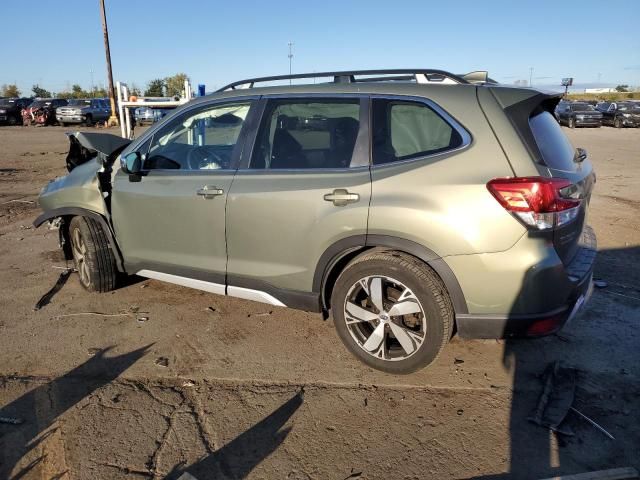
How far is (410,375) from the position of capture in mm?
3309

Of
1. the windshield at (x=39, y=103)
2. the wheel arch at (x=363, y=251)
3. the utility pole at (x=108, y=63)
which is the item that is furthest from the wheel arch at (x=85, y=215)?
the windshield at (x=39, y=103)

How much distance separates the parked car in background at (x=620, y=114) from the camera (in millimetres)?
31625

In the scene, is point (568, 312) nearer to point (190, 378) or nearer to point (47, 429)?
point (190, 378)

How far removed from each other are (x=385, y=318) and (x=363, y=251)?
1.45 feet

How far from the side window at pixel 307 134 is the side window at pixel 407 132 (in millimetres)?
156

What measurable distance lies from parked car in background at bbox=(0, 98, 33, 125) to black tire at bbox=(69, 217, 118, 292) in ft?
109

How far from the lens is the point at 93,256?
175 inches

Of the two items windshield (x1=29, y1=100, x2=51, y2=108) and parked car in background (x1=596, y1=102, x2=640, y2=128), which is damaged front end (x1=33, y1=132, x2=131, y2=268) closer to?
windshield (x1=29, y1=100, x2=51, y2=108)

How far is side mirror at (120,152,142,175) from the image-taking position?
3926 millimetres

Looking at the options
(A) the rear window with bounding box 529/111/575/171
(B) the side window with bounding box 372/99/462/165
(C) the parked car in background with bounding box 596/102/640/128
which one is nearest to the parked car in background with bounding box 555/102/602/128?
(C) the parked car in background with bounding box 596/102/640/128

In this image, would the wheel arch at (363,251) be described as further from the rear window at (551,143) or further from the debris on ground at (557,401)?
the rear window at (551,143)

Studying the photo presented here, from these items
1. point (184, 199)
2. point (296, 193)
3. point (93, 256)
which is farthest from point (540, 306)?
point (93, 256)

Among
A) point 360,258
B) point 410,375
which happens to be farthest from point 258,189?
point 410,375

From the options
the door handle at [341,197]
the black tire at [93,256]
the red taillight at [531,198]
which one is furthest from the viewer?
the black tire at [93,256]
